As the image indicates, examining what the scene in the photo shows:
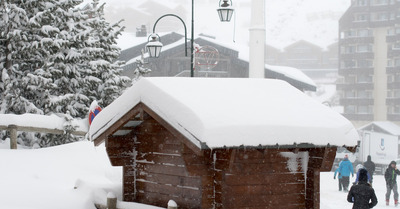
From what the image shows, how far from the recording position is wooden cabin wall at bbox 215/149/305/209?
7.99 m

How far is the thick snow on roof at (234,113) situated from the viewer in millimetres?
7516

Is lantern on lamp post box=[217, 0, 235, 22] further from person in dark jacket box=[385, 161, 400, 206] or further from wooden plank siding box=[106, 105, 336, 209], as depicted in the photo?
wooden plank siding box=[106, 105, 336, 209]

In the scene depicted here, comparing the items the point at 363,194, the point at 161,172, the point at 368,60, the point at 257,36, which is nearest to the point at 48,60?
the point at 161,172

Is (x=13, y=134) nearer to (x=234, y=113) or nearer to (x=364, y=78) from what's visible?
(x=234, y=113)

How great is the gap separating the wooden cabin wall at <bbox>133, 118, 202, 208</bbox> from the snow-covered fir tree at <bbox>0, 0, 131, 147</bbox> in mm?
9614

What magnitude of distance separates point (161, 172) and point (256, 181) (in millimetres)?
1488

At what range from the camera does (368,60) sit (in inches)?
2756

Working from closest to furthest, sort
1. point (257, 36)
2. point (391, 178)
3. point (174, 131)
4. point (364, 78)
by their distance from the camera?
1. point (174, 131)
2. point (391, 178)
3. point (257, 36)
4. point (364, 78)

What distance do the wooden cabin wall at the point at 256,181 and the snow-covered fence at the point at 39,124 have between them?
8.28m

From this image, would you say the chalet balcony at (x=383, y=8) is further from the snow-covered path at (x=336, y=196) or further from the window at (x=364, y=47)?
the snow-covered path at (x=336, y=196)

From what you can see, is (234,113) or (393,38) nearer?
→ (234,113)

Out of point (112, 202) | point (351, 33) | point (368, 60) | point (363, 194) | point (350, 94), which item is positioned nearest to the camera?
point (112, 202)

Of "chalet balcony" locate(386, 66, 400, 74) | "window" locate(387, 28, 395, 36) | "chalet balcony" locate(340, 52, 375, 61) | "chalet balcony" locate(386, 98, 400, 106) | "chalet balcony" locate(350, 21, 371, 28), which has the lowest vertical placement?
"chalet balcony" locate(386, 98, 400, 106)

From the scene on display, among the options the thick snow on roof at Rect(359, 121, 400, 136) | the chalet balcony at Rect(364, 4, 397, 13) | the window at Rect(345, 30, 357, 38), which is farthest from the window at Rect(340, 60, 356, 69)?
the thick snow on roof at Rect(359, 121, 400, 136)
